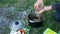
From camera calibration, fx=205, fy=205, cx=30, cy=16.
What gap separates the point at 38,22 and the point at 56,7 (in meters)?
0.28

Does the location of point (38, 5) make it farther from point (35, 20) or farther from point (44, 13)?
point (44, 13)

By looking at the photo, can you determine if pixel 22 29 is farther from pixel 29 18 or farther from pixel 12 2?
pixel 12 2

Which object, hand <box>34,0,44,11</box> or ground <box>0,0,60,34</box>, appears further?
ground <box>0,0,60,34</box>

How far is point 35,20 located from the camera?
2490 mm

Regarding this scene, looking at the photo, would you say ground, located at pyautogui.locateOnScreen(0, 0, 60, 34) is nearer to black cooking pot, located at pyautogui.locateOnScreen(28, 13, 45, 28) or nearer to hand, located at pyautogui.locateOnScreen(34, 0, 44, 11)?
black cooking pot, located at pyautogui.locateOnScreen(28, 13, 45, 28)

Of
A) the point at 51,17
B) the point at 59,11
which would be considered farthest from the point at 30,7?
the point at 59,11

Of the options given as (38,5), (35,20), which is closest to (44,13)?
(35,20)

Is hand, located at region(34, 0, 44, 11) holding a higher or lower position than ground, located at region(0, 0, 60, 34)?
higher

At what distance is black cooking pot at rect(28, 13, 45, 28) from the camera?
8.00 ft

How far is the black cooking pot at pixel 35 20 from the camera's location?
8.00 feet

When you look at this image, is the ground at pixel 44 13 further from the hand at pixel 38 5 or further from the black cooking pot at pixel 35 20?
the hand at pixel 38 5

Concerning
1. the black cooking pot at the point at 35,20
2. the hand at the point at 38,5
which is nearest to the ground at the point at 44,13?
the black cooking pot at the point at 35,20

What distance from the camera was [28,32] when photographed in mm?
2430

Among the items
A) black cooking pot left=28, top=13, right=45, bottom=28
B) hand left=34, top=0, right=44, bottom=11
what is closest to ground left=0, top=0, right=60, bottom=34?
black cooking pot left=28, top=13, right=45, bottom=28
